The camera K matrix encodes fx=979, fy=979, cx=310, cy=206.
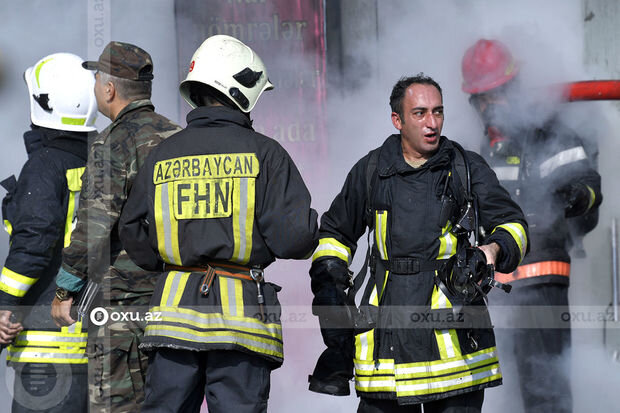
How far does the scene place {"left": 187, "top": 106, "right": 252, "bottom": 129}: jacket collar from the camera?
3715 millimetres

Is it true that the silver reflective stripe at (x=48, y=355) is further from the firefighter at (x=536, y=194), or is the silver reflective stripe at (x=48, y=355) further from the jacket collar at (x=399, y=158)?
the firefighter at (x=536, y=194)

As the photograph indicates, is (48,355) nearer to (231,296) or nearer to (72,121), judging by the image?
(72,121)

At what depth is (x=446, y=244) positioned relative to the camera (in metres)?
3.89

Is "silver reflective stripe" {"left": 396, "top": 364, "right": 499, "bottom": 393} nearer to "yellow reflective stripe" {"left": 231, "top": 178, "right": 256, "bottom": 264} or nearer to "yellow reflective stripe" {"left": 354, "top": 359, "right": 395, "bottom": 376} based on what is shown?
"yellow reflective stripe" {"left": 354, "top": 359, "right": 395, "bottom": 376}

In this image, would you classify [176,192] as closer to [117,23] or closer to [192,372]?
[192,372]

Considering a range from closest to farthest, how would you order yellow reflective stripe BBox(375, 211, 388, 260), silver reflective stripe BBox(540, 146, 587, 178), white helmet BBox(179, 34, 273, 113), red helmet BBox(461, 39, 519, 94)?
white helmet BBox(179, 34, 273, 113), yellow reflective stripe BBox(375, 211, 388, 260), silver reflective stripe BBox(540, 146, 587, 178), red helmet BBox(461, 39, 519, 94)

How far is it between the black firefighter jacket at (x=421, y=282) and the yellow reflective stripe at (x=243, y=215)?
0.65m

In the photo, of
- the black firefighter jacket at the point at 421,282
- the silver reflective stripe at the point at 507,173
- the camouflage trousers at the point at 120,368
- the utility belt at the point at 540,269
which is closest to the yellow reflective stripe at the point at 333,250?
the black firefighter jacket at the point at 421,282

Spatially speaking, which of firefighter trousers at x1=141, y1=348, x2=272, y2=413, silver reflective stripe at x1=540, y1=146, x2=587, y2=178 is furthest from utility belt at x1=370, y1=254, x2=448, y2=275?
silver reflective stripe at x1=540, y1=146, x2=587, y2=178

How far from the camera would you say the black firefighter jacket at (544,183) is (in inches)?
215

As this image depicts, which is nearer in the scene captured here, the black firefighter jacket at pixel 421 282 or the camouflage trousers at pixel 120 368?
the black firefighter jacket at pixel 421 282

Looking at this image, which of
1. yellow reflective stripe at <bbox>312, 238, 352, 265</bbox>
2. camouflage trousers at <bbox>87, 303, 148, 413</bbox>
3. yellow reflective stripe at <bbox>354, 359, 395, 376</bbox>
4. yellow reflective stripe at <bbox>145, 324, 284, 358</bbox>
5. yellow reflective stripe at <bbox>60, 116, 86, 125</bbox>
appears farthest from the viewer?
yellow reflective stripe at <bbox>60, 116, 86, 125</bbox>

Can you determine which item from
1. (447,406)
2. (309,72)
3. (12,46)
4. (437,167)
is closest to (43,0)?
(12,46)

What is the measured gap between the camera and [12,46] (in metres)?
5.95
